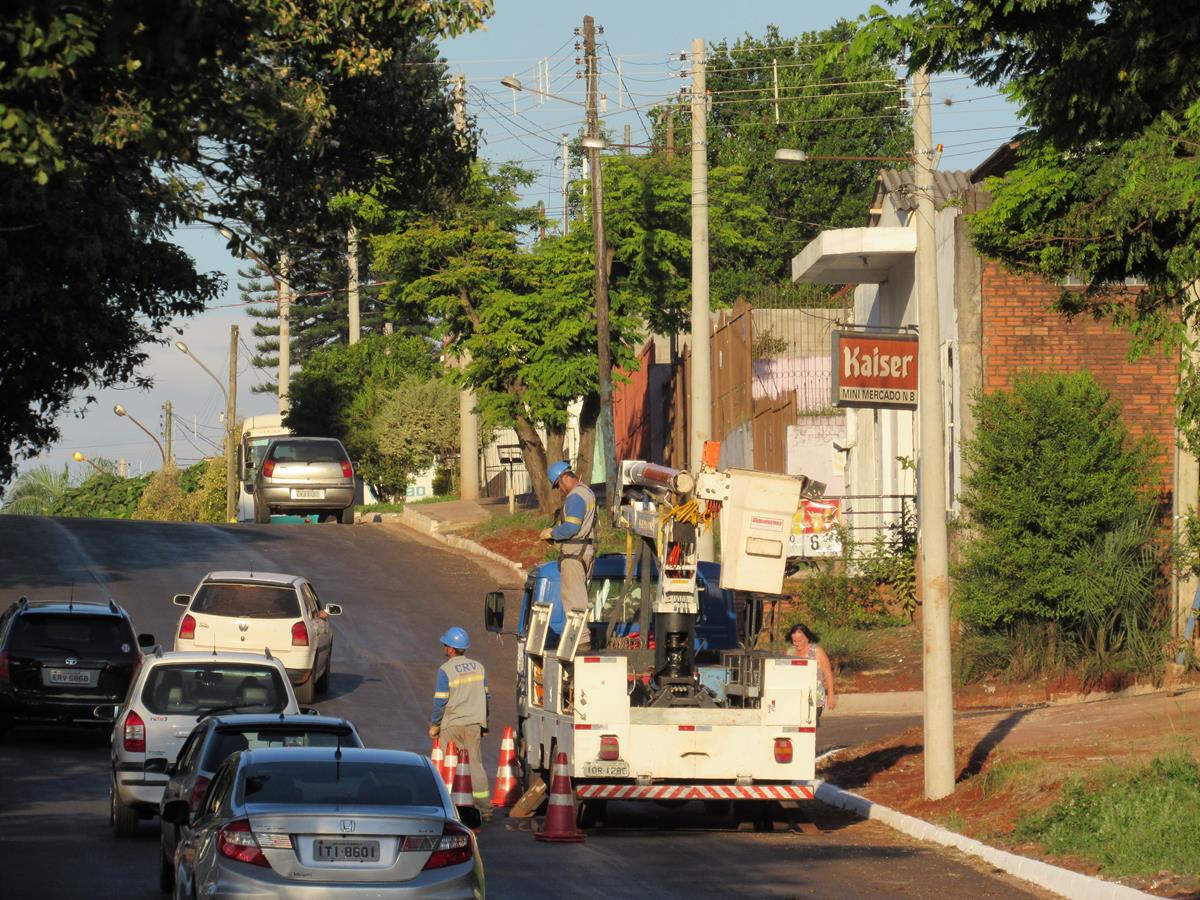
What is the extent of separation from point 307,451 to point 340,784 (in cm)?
3233

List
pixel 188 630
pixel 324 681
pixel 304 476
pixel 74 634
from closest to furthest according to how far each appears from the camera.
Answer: pixel 74 634 → pixel 188 630 → pixel 324 681 → pixel 304 476

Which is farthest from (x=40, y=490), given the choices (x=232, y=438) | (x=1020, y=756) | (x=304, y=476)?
(x=1020, y=756)

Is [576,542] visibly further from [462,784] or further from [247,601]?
[247,601]

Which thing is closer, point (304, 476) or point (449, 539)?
point (449, 539)

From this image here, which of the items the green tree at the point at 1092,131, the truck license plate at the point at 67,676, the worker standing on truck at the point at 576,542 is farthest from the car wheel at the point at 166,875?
the truck license plate at the point at 67,676

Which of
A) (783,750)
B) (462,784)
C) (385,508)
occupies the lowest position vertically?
(462,784)

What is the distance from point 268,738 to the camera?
12000mm

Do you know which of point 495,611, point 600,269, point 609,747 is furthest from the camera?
point 600,269

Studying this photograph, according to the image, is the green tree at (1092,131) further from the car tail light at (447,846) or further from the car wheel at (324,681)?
the car wheel at (324,681)

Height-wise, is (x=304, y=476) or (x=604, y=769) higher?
(x=304, y=476)

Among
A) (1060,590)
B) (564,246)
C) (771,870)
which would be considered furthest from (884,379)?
(564,246)

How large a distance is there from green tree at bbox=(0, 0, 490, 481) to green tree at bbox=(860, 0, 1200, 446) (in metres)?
4.35

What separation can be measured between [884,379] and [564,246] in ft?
59.8

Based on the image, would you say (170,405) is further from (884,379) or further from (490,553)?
(884,379)
